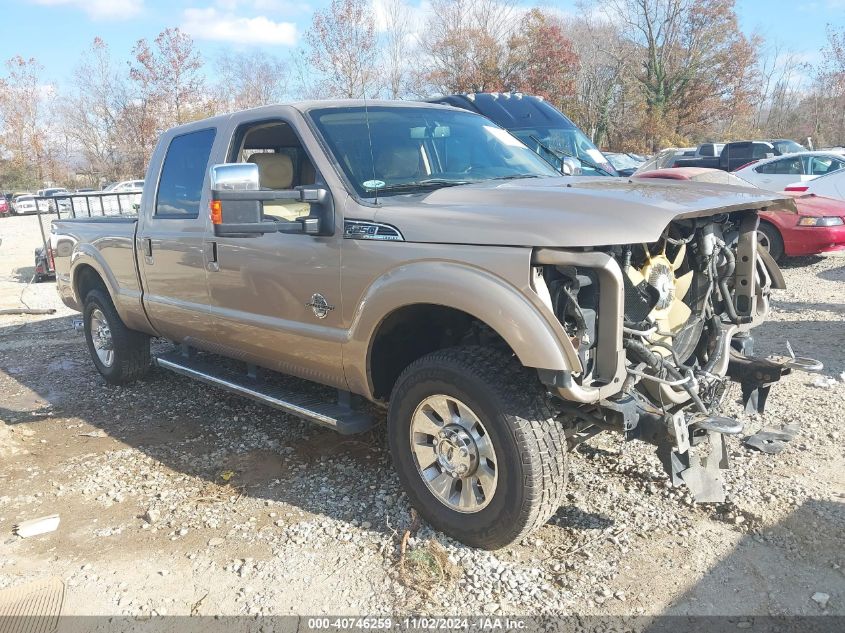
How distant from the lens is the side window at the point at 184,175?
449cm

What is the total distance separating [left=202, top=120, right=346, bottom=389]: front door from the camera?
11.6ft

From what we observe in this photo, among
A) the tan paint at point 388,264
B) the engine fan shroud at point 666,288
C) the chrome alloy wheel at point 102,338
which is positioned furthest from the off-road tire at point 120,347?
the engine fan shroud at point 666,288

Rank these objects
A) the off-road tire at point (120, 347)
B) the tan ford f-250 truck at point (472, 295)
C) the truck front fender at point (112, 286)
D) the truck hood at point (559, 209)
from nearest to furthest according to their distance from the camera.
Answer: the truck hood at point (559, 209), the tan ford f-250 truck at point (472, 295), the truck front fender at point (112, 286), the off-road tire at point (120, 347)

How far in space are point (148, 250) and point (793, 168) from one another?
13644 millimetres

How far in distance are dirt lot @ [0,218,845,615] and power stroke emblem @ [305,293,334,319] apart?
39.7 inches

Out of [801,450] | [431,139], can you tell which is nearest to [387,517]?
[431,139]

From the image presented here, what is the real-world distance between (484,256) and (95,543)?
7.95 ft

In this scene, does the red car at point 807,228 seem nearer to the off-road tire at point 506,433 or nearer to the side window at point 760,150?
the off-road tire at point 506,433

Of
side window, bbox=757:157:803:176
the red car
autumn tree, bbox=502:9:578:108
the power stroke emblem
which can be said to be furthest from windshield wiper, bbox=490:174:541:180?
autumn tree, bbox=502:9:578:108

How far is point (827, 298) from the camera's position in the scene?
771 cm

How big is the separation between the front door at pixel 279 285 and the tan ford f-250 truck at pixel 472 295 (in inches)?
0.5

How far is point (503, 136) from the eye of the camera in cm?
450

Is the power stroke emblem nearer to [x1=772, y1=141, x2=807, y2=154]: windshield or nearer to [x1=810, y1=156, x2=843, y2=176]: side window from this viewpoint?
[x1=810, y1=156, x2=843, y2=176]: side window

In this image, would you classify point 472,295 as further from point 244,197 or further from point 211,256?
point 211,256
